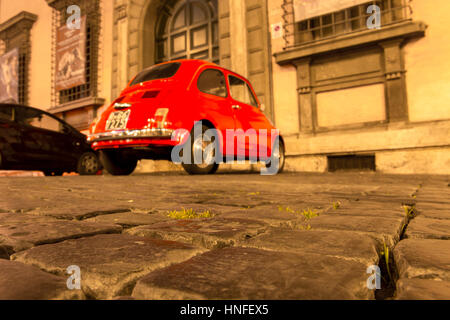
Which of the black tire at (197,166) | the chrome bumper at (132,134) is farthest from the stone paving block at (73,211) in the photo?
the black tire at (197,166)

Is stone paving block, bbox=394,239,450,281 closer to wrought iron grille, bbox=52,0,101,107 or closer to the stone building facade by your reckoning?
the stone building facade

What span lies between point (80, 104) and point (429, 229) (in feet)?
45.5

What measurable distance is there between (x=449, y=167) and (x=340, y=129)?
2.33 metres

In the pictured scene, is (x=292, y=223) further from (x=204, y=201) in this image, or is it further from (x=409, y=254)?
(x=204, y=201)

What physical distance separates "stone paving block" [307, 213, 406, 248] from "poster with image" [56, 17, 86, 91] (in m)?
13.9

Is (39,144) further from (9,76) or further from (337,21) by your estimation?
(9,76)

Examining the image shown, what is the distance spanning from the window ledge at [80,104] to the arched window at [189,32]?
277 centimetres

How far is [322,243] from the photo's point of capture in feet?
3.10

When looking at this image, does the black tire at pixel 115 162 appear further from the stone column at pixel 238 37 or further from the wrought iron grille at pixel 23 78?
the wrought iron grille at pixel 23 78

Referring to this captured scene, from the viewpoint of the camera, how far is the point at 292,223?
132 centimetres

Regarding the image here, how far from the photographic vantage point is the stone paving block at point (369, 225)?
1.04 metres

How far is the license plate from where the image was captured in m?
4.64

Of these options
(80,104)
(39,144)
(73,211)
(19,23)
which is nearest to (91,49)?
(80,104)

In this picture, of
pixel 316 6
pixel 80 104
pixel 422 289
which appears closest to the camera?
pixel 422 289
